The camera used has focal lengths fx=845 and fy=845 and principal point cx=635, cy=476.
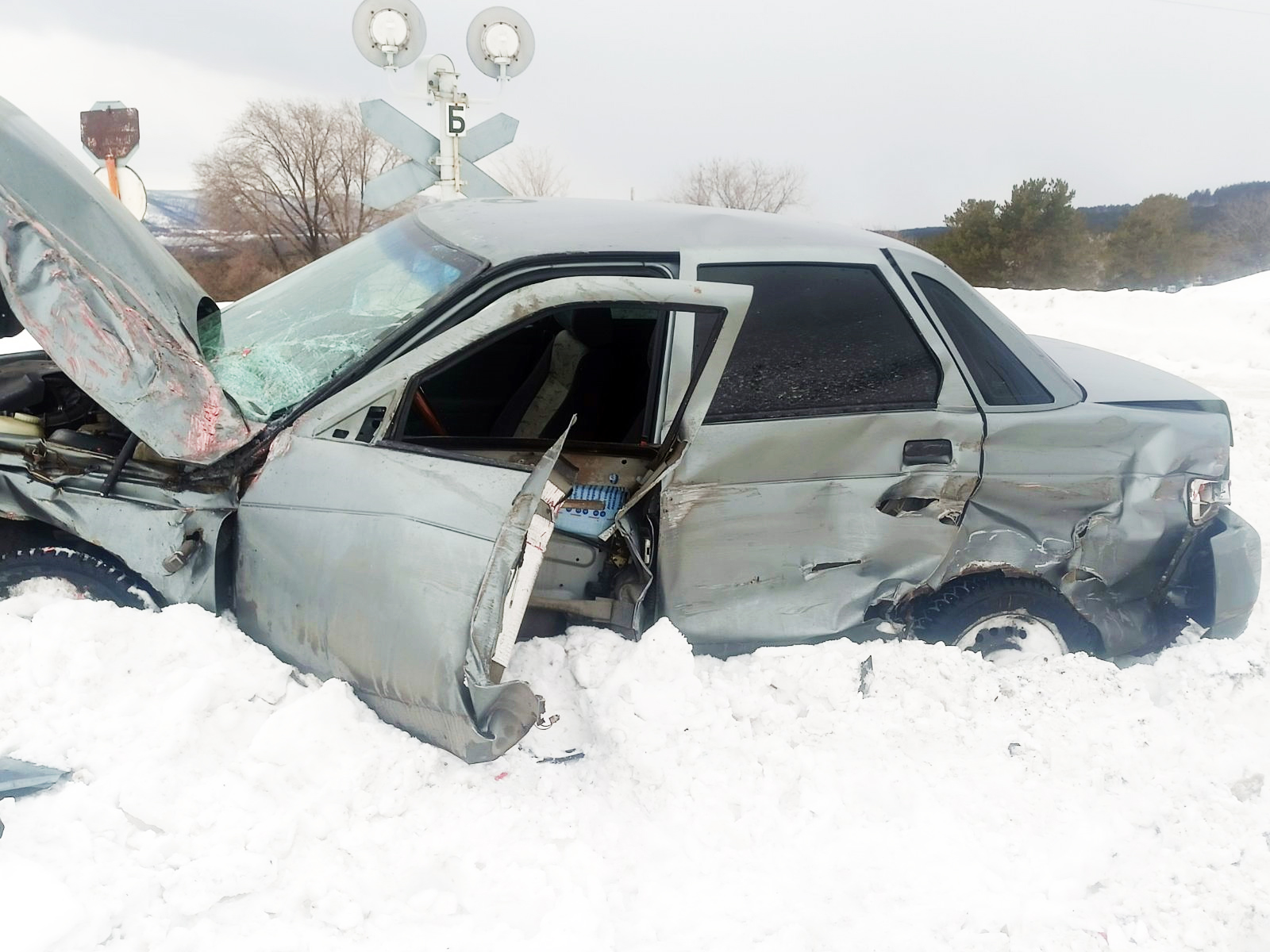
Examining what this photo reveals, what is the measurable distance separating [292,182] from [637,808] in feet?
88.7

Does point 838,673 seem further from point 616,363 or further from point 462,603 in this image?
point 616,363

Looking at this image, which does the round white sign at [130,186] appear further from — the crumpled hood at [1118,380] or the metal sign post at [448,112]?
the crumpled hood at [1118,380]

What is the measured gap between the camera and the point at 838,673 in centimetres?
287

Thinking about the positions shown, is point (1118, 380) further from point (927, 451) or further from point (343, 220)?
point (343, 220)

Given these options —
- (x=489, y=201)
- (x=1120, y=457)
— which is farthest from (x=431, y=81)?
(x=1120, y=457)

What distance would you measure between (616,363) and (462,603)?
174 centimetres

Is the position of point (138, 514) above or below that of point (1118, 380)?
below

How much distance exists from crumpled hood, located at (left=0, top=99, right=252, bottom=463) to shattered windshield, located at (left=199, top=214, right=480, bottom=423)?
0.46ft

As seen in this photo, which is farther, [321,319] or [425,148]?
[425,148]

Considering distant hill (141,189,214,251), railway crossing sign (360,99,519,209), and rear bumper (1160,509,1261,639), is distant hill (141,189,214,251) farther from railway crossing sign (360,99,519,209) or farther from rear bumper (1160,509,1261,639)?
rear bumper (1160,509,1261,639)

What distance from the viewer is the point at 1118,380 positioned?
3504 mm

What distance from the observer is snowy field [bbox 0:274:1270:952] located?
1947mm

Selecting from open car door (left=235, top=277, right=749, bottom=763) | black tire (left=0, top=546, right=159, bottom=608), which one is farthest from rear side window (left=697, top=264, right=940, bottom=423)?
black tire (left=0, top=546, right=159, bottom=608)

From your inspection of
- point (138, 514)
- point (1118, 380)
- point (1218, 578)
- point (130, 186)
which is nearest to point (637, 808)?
point (138, 514)
